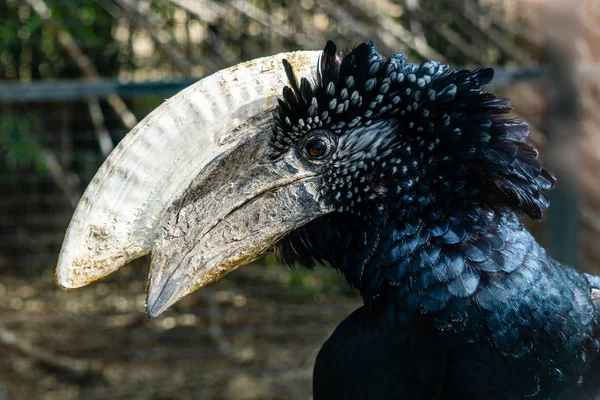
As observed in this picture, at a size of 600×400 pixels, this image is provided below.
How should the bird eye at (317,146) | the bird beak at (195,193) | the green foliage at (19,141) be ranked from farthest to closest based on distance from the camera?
1. the green foliage at (19,141)
2. the bird eye at (317,146)
3. the bird beak at (195,193)

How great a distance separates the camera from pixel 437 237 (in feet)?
6.28

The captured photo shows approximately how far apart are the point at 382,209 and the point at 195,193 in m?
0.51

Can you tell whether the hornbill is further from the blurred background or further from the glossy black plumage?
the blurred background

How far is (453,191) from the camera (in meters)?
1.93

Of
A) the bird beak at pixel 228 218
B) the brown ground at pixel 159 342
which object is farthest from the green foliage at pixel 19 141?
the bird beak at pixel 228 218

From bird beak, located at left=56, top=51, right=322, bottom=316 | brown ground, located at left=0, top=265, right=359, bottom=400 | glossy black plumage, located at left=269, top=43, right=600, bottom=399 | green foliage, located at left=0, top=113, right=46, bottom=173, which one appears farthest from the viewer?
brown ground, located at left=0, top=265, right=359, bottom=400

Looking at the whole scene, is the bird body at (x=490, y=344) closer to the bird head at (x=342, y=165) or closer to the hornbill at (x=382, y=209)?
the hornbill at (x=382, y=209)

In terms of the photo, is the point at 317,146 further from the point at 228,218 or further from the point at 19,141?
the point at 19,141

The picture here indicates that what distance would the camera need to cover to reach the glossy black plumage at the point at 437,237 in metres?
1.88

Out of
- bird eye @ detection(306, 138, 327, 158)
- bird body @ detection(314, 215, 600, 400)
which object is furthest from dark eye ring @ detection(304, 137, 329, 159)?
bird body @ detection(314, 215, 600, 400)

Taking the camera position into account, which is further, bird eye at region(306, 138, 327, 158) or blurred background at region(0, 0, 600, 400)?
blurred background at region(0, 0, 600, 400)

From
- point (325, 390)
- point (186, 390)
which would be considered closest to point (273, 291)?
point (186, 390)

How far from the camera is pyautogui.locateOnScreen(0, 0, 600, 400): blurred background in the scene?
223 inches

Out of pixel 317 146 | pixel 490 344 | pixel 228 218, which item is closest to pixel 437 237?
pixel 490 344
